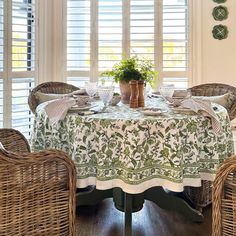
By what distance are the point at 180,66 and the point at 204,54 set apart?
1.04 ft

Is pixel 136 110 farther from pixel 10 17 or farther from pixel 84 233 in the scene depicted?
pixel 10 17

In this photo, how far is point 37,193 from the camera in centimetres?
147

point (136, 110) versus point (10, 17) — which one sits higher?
point (10, 17)

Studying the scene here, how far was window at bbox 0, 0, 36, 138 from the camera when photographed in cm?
332

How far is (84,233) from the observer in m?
2.21

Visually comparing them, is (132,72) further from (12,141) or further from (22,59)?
(22,59)

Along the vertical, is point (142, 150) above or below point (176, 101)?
below

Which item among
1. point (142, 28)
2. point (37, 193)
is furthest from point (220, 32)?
point (37, 193)

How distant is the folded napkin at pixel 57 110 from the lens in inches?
73.9

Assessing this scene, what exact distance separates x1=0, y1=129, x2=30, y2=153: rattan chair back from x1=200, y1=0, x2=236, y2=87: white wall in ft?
8.43

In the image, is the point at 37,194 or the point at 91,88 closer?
the point at 37,194

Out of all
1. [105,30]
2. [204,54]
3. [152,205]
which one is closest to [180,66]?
[204,54]

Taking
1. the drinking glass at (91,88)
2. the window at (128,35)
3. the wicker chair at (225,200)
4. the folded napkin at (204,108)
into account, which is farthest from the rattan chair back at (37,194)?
the window at (128,35)

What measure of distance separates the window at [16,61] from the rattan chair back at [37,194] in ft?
6.75
